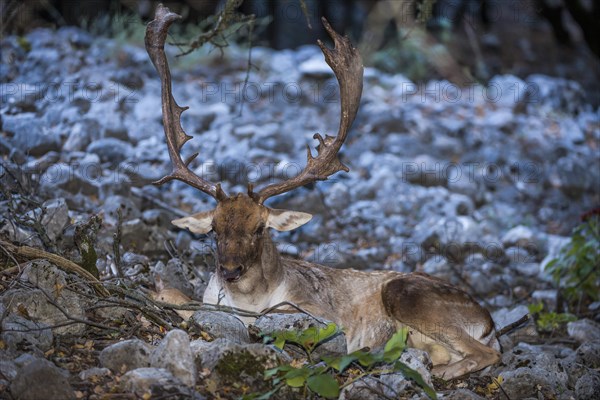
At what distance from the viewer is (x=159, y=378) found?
16.5 ft

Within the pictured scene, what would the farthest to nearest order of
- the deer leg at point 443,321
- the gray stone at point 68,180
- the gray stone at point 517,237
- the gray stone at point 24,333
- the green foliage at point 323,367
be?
1. the gray stone at point 517,237
2. the gray stone at point 68,180
3. the deer leg at point 443,321
4. the gray stone at point 24,333
5. the green foliage at point 323,367

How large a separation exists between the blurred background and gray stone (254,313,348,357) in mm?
8329

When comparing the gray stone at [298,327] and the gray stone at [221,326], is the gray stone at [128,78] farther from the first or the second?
the gray stone at [298,327]

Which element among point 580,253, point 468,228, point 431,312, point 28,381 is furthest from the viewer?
point 468,228

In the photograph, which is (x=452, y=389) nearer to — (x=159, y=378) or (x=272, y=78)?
(x=159, y=378)

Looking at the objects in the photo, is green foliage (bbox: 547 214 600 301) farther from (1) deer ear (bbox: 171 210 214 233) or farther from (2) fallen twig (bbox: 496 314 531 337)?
(1) deer ear (bbox: 171 210 214 233)

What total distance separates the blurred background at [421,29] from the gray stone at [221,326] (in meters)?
8.36

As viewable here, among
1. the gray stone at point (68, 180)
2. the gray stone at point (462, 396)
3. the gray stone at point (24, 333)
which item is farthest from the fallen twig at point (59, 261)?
the gray stone at point (68, 180)

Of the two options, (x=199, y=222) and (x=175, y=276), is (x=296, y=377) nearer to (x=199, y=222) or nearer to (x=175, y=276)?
(x=199, y=222)

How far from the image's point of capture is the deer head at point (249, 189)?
689 centimetres

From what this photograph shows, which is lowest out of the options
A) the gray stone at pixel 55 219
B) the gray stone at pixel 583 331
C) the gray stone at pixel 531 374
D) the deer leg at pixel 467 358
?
the gray stone at pixel 583 331

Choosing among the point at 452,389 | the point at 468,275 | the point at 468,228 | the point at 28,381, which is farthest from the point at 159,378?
the point at 468,228

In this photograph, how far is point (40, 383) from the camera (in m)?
4.69

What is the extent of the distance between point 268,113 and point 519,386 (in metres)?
8.31
